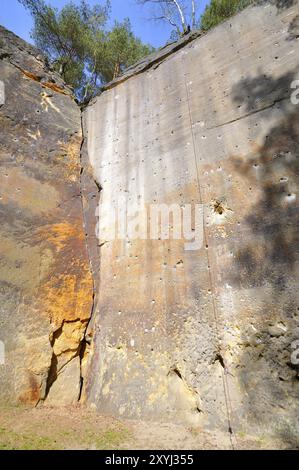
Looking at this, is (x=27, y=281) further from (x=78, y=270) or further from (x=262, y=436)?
(x=262, y=436)

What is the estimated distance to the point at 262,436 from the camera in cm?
257

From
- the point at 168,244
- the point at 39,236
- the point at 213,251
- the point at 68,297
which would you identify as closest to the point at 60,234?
the point at 39,236

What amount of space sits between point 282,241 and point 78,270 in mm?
2654

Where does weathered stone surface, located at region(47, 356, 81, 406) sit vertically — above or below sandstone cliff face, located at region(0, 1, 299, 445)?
below

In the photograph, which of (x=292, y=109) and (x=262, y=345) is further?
(x=292, y=109)

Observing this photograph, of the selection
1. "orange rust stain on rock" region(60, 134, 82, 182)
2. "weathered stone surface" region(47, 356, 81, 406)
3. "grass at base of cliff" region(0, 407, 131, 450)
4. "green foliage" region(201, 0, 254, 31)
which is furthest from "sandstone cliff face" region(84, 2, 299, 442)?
"green foliage" region(201, 0, 254, 31)

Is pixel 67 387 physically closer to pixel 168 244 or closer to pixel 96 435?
pixel 96 435

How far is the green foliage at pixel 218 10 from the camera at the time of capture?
8453 mm

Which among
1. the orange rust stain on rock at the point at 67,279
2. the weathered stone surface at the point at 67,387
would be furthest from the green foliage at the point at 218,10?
the weathered stone surface at the point at 67,387

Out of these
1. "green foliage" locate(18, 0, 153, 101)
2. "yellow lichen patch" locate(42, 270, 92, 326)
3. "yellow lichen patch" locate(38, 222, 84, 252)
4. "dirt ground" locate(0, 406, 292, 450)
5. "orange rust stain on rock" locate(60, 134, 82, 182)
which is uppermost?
"green foliage" locate(18, 0, 153, 101)

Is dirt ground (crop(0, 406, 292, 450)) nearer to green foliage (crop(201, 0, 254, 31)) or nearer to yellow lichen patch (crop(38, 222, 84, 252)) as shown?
yellow lichen patch (crop(38, 222, 84, 252))

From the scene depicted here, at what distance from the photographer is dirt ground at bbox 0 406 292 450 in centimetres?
249

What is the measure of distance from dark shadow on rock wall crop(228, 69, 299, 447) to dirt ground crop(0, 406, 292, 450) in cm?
35
